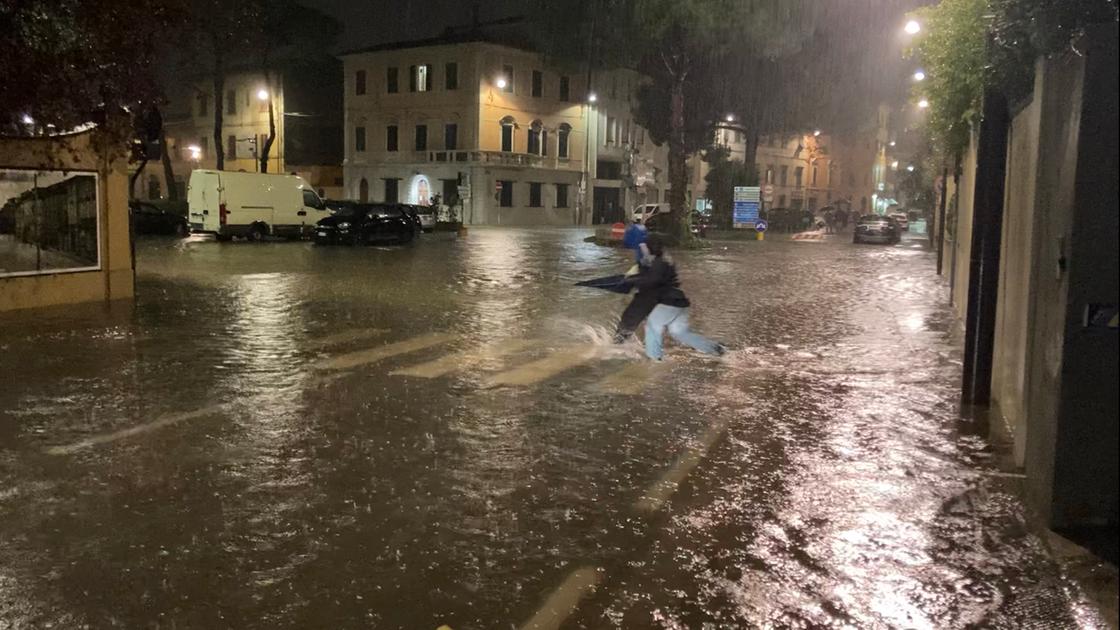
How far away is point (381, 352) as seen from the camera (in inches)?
434

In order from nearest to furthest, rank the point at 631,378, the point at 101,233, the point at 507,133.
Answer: the point at 631,378 → the point at 101,233 → the point at 507,133

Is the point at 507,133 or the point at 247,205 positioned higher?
the point at 507,133

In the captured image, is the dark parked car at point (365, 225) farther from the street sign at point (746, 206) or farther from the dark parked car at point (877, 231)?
the dark parked car at point (877, 231)

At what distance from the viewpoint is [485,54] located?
181 feet

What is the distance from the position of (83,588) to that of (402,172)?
56.0 meters

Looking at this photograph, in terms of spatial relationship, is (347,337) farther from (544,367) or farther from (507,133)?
(507,133)

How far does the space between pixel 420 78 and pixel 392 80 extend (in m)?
2.29

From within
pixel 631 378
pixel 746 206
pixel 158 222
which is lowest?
pixel 631 378

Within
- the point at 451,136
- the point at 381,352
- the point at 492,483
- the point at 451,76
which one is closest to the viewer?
the point at 492,483

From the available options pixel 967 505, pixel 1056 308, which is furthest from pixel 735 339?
pixel 1056 308

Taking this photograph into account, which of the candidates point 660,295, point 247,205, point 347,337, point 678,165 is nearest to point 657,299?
point 660,295

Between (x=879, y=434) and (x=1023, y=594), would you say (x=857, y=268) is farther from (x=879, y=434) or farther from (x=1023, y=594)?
(x=1023, y=594)

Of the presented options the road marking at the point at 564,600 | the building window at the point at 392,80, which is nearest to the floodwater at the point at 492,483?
the road marking at the point at 564,600

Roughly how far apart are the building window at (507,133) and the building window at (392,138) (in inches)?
272
